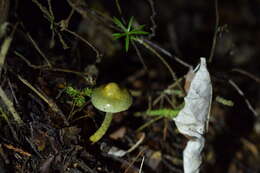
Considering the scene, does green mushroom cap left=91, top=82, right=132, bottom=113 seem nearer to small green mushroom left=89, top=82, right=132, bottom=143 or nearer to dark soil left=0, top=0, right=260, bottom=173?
small green mushroom left=89, top=82, right=132, bottom=143

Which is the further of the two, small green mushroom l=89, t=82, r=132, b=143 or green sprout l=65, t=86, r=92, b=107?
green sprout l=65, t=86, r=92, b=107

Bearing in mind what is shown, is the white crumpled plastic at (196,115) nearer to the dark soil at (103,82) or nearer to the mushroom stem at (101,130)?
the dark soil at (103,82)

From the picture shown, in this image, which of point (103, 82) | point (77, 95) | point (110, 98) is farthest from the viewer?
point (103, 82)

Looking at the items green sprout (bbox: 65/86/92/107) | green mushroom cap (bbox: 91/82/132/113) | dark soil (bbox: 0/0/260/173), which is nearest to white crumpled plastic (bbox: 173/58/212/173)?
dark soil (bbox: 0/0/260/173)

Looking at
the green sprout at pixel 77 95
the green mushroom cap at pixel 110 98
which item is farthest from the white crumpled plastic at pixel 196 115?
Answer: the green sprout at pixel 77 95

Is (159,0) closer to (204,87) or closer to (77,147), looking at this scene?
(204,87)

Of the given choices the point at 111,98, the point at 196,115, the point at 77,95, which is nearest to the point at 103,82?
the point at 77,95

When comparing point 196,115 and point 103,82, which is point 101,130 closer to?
point 196,115
